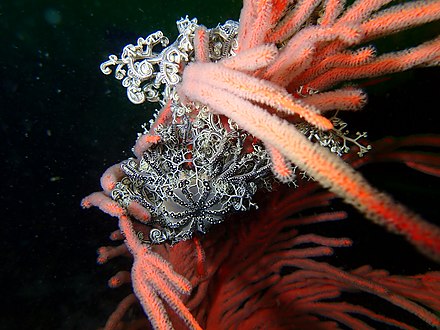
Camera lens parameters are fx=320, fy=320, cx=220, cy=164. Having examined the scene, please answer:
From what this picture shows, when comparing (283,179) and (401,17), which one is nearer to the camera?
(283,179)

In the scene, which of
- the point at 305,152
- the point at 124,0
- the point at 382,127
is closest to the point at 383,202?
the point at 305,152

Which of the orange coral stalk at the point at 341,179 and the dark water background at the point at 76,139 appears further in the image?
the dark water background at the point at 76,139

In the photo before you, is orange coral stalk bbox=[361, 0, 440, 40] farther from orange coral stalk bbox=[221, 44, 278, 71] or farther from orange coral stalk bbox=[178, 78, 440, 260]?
orange coral stalk bbox=[178, 78, 440, 260]

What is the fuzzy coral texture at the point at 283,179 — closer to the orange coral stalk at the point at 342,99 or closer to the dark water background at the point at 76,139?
the orange coral stalk at the point at 342,99

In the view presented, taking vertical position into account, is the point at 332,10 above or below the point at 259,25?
below

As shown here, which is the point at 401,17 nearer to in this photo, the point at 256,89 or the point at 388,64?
the point at 388,64

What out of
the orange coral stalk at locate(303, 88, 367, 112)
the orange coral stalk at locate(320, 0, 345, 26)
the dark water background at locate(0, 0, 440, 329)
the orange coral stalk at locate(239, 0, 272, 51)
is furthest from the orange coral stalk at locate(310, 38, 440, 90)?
the dark water background at locate(0, 0, 440, 329)

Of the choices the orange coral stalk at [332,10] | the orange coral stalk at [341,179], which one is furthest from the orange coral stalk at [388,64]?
the orange coral stalk at [341,179]

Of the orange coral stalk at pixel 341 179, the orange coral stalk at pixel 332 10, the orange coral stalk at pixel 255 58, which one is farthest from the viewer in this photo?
the orange coral stalk at pixel 332 10

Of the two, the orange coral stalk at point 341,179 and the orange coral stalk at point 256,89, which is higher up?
the orange coral stalk at point 256,89

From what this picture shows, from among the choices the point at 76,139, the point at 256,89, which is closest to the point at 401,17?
the point at 256,89
